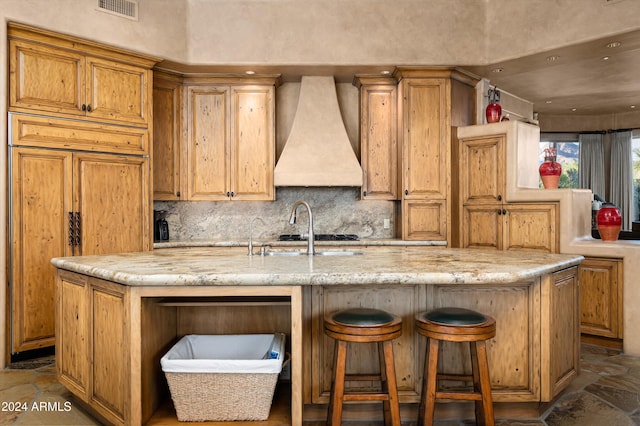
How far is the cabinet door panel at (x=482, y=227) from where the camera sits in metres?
4.54

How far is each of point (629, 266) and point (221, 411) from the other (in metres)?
3.47

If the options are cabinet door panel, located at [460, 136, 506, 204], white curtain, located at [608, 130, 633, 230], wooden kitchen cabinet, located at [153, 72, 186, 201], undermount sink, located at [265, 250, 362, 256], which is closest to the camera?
undermount sink, located at [265, 250, 362, 256]

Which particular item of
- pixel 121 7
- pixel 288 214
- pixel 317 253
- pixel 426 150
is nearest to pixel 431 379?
pixel 317 253

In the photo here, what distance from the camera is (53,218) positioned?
3.76 metres

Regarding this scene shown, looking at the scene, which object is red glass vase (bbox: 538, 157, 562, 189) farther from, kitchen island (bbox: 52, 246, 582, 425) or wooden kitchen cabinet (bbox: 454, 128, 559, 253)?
kitchen island (bbox: 52, 246, 582, 425)

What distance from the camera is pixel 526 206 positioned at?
14.3ft

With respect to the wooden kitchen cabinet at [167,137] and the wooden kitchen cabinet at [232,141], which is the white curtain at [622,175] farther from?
the wooden kitchen cabinet at [167,137]

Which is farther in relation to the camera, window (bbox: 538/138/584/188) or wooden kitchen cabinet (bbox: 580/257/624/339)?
window (bbox: 538/138/584/188)

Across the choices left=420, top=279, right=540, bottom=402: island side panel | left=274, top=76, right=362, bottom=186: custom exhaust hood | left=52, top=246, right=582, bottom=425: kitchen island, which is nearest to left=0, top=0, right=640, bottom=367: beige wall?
left=274, top=76, right=362, bottom=186: custom exhaust hood

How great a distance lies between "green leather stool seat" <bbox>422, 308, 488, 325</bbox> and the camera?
2.15 meters

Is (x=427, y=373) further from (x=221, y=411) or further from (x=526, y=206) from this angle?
(x=526, y=206)

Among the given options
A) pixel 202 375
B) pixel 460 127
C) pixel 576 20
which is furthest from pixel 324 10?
pixel 202 375

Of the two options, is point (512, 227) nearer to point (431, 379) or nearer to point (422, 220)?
point (422, 220)

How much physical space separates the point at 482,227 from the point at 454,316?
2696 mm
